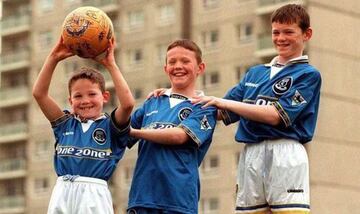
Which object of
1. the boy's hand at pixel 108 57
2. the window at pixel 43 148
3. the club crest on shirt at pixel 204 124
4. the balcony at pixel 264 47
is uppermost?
the boy's hand at pixel 108 57

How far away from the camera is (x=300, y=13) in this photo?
1008cm

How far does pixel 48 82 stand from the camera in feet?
33.7

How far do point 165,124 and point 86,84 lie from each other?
0.80 m

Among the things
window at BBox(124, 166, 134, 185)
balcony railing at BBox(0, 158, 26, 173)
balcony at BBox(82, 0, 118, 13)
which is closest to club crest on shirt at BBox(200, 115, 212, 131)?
window at BBox(124, 166, 134, 185)

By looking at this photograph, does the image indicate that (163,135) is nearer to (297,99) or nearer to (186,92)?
(186,92)

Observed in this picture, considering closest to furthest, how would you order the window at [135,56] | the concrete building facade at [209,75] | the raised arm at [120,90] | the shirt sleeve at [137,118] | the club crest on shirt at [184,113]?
the raised arm at [120,90] < the club crest on shirt at [184,113] < the shirt sleeve at [137,118] < the concrete building facade at [209,75] < the window at [135,56]

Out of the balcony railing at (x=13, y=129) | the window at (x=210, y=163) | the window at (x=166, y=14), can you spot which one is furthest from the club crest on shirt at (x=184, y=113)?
the balcony railing at (x=13, y=129)

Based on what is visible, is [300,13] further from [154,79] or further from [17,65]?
[17,65]

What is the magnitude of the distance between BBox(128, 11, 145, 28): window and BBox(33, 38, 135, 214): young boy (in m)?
58.4

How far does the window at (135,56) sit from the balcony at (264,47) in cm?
922

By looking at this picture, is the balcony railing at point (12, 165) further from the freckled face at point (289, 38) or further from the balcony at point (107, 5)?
the freckled face at point (289, 38)

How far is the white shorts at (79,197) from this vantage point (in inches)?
396

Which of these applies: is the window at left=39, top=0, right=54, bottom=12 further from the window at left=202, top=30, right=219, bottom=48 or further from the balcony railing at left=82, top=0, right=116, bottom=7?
the window at left=202, top=30, right=219, bottom=48

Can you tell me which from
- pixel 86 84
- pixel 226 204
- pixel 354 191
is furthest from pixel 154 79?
pixel 86 84
